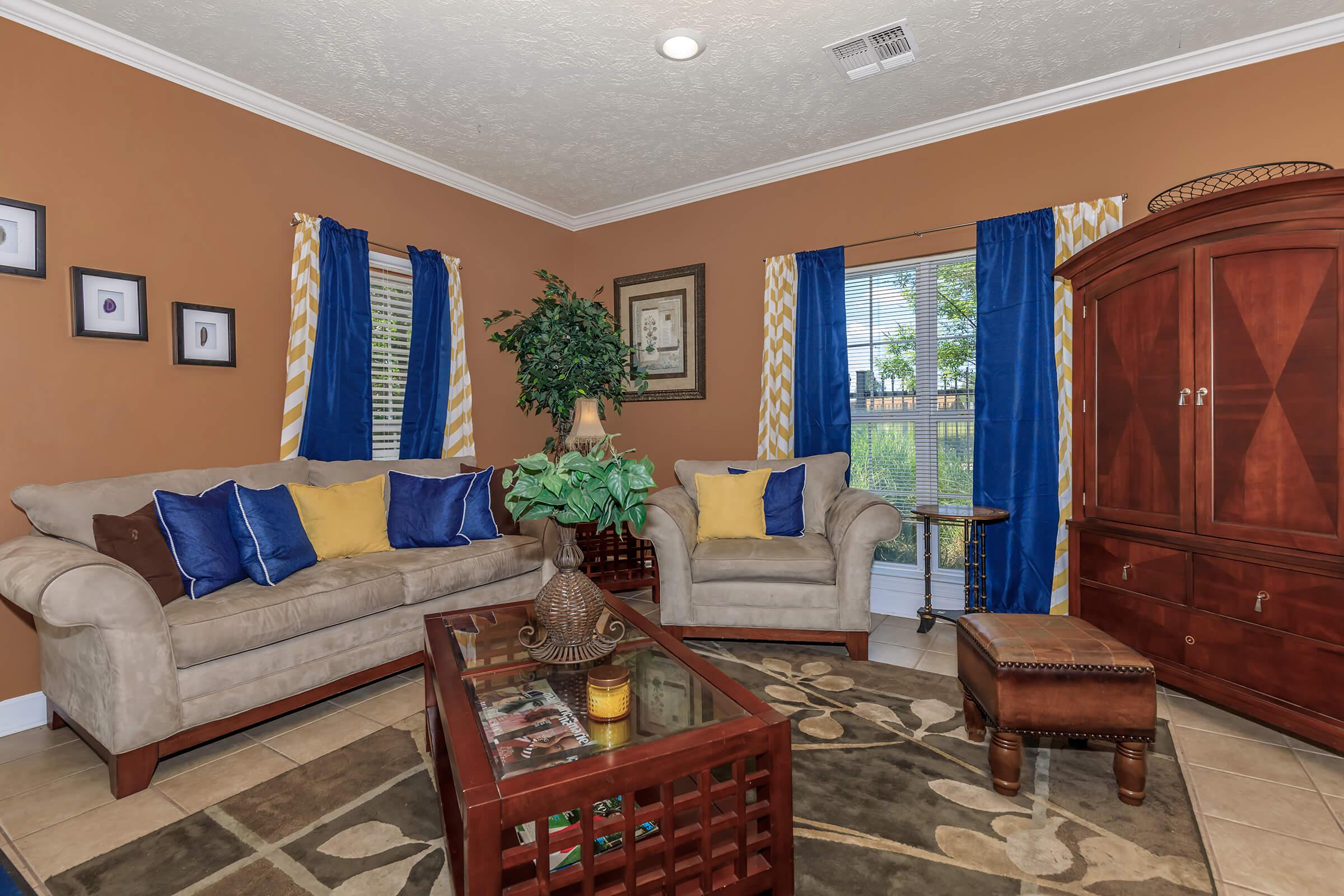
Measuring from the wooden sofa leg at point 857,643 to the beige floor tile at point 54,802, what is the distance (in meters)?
2.93

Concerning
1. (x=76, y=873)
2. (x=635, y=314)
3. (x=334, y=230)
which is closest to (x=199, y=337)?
(x=334, y=230)

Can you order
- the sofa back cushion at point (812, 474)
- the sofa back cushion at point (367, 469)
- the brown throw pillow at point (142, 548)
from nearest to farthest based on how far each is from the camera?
1. the brown throw pillow at point (142, 548)
2. the sofa back cushion at point (367, 469)
3. the sofa back cushion at point (812, 474)

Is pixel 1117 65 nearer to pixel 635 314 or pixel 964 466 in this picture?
pixel 964 466

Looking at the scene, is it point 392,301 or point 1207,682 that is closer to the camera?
point 1207,682

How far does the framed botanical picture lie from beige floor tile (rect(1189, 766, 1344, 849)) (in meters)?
3.56

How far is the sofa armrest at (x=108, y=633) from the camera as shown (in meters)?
1.95

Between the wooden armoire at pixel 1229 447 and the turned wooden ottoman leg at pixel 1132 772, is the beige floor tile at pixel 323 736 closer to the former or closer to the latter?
the turned wooden ottoman leg at pixel 1132 772

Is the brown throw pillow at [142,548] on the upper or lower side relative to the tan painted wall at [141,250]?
lower

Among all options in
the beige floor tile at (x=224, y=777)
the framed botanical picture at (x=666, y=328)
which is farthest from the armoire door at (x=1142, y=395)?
the beige floor tile at (x=224, y=777)

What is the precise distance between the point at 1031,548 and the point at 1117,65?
256 cm

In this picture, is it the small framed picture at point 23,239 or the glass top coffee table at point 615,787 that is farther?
the small framed picture at point 23,239

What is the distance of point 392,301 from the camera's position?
4.15 metres

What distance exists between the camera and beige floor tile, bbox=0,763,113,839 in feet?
6.29

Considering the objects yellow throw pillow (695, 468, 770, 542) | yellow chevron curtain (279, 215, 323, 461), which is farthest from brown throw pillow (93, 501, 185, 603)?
yellow throw pillow (695, 468, 770, 542)
